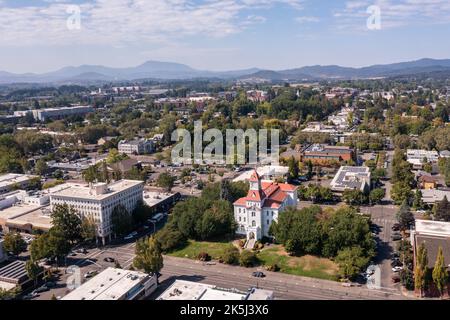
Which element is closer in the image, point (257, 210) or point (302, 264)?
point (302, 264)

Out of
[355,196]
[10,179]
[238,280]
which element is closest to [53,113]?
[10,179]

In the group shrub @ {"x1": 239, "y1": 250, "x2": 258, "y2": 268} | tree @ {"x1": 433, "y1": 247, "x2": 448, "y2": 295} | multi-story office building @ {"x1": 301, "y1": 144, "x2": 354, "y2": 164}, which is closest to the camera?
tree @ {"x1": 433, "y1": 247, "x2": 448, "y2": 295}

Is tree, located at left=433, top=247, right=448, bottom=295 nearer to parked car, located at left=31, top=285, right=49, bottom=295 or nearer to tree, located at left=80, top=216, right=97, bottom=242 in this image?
parked car, located at left=31, top=285, right=49, bottom=295

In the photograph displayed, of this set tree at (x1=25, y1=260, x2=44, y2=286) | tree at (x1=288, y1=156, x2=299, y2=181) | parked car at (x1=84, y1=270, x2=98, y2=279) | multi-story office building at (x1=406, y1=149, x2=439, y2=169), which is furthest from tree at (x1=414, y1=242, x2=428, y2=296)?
multi-story office building at (x1=406, y1=149, x2=439, y2=169)

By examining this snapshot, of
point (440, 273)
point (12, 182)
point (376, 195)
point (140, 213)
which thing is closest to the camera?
point (440, 273)

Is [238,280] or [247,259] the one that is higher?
[247,259]

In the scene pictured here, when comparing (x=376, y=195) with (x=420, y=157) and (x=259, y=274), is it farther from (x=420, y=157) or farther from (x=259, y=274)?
(x=420, y=157)

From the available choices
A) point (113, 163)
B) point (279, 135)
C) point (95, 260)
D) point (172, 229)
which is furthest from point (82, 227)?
point (279, 135)
